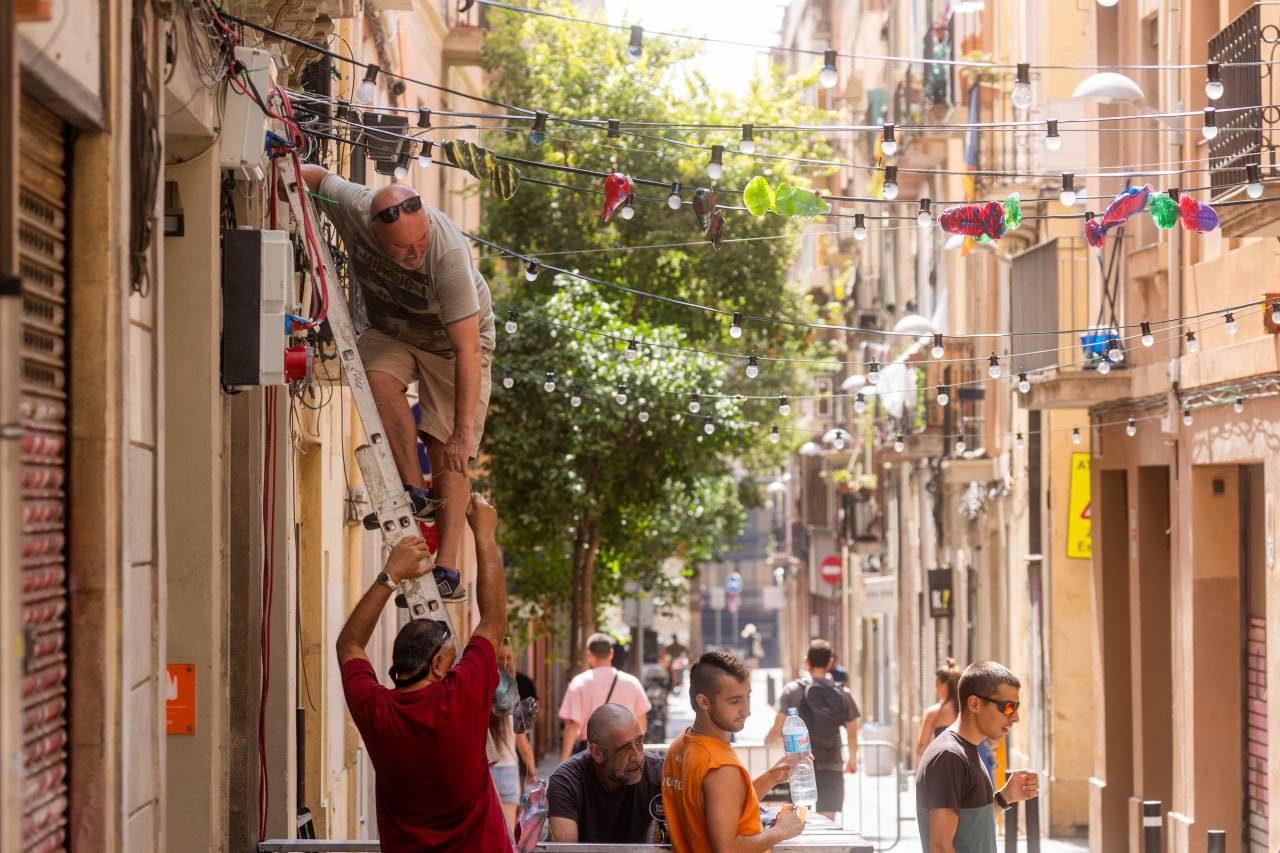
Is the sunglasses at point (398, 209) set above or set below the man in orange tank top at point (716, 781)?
above

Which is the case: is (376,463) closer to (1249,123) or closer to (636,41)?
(636,41)

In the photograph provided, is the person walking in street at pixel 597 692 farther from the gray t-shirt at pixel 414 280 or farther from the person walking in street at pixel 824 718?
the gray t-shirt at pixel 414 280

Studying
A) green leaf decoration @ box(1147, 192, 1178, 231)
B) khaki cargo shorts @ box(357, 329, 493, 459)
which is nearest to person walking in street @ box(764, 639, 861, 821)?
green leaf decoration @ box(1147, 192, 1178, 231)

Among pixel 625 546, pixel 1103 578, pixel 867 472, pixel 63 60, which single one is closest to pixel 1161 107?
pixel 1103 578

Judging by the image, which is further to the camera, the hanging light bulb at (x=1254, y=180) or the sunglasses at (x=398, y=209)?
the hanging light bulb at (x=1254, y=180)

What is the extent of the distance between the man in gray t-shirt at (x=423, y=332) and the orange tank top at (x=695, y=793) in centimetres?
114

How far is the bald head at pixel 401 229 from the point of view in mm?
7836

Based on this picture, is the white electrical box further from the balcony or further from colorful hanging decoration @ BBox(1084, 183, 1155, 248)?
the balcony

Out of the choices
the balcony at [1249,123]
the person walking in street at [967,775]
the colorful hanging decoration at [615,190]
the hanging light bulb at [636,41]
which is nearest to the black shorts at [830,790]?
the balcony at [1249,123]

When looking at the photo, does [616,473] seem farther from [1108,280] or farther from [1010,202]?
[1010,202]

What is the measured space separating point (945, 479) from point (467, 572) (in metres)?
7.83

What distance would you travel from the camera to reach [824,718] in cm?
1580

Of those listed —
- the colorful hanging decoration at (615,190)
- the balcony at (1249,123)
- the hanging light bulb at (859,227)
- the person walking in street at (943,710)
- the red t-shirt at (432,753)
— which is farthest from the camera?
the person walking in street at (943,710)

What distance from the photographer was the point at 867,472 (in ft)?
135
